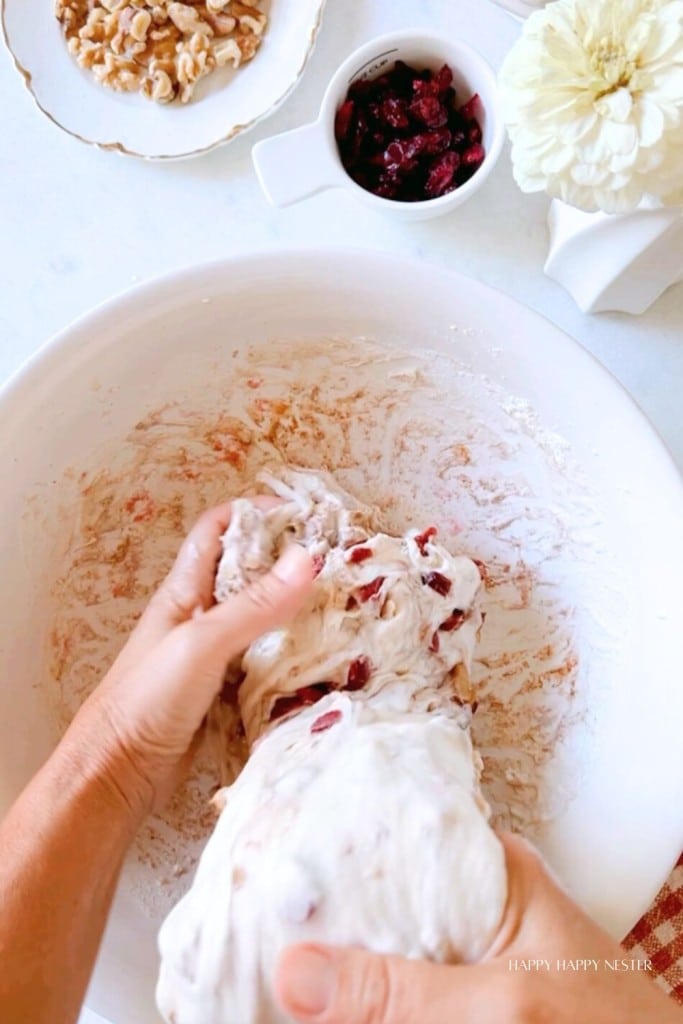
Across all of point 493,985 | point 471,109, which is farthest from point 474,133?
point 493,985

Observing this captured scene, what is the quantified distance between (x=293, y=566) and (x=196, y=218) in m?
0.42

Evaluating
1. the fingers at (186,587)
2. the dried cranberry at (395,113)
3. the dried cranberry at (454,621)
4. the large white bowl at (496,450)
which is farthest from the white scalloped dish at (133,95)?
the dried cranberry at (454,621)

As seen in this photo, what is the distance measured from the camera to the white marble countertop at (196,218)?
1000 mm

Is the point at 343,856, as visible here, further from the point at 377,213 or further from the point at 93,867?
the point at 377,213

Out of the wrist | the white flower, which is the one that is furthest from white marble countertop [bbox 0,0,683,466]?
the wrist

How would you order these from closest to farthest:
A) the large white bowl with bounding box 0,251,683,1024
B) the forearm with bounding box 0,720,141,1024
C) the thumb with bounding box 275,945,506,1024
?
1. the thumb with bounding box 275,945,506,1024
2. the forearm with bounding box 0,720,141,1024
3. the large white bowl with bounding box 0,251,683,1024

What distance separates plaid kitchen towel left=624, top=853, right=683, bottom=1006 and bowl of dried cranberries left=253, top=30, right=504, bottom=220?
65cm

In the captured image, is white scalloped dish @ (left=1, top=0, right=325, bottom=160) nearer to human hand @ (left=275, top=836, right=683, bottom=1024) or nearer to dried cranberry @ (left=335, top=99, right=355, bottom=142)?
dried cranberry @ (left=335, top=99, right=355, bottom=142)

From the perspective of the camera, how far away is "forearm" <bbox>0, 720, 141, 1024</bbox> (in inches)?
27.7

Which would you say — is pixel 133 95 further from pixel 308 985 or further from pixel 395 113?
pixel 308 985

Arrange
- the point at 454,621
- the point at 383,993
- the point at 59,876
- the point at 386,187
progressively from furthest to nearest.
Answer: the point at 386,187 < the point at 454,621 < the point at 59,876 < the point at 383,993

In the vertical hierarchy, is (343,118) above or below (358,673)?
above

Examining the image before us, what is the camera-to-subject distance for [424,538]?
0.87 metres

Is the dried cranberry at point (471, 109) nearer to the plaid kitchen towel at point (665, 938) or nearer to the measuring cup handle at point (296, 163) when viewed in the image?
the measuring cup handle at point (296, 163)
